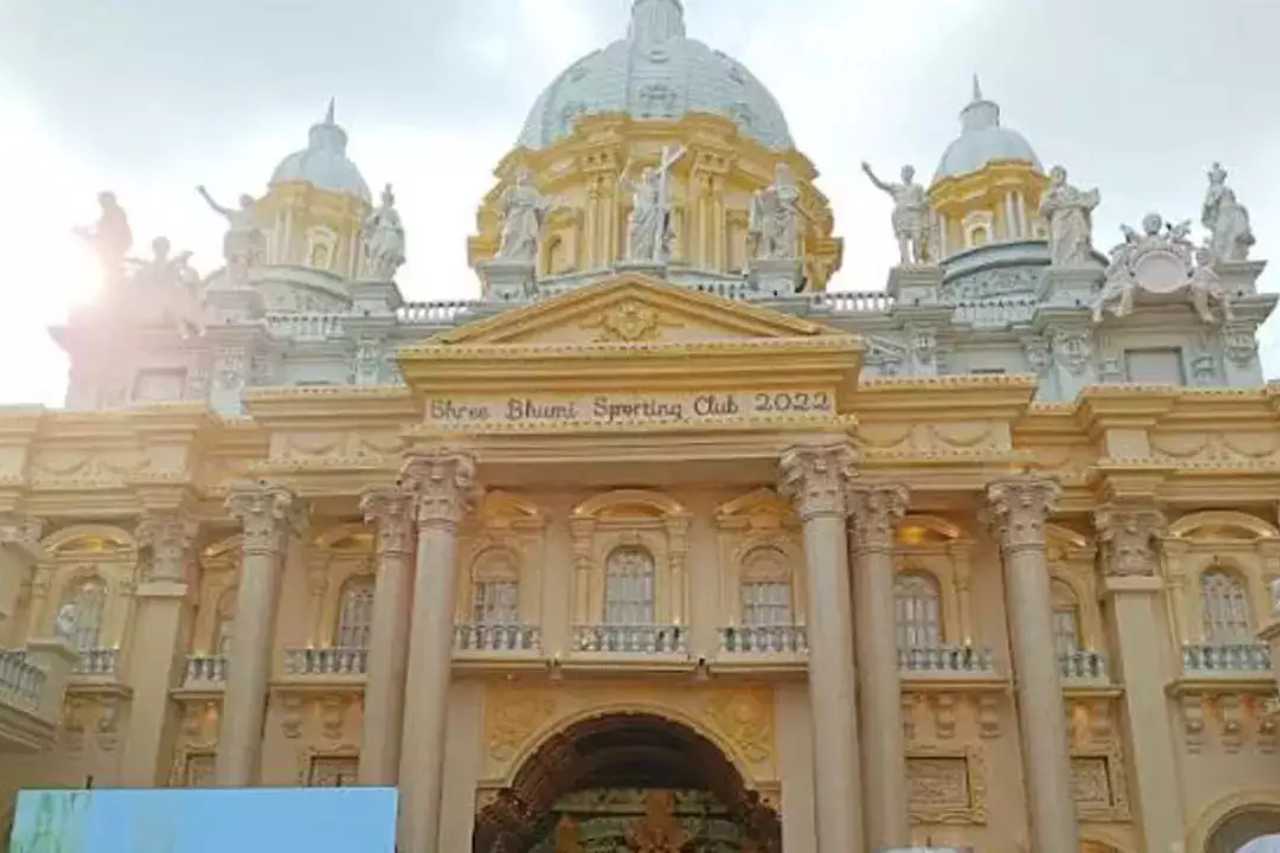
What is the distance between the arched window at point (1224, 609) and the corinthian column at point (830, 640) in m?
7.49

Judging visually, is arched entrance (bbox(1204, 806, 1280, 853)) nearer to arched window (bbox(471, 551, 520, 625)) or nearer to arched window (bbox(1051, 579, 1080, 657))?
arched window (bbox(1051, 579, 1080, 657))

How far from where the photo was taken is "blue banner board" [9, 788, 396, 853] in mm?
16391

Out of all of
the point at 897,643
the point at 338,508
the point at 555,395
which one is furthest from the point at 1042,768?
the point at 338,508

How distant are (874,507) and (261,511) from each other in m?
11.6

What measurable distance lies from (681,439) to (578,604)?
3.86 m

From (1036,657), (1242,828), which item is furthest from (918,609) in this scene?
(1242,828)

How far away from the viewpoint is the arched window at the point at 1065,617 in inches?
1021

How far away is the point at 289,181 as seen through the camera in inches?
1582

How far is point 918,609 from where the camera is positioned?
86.2 feet

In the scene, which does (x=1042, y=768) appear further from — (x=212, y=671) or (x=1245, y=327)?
(x=212, y=671)

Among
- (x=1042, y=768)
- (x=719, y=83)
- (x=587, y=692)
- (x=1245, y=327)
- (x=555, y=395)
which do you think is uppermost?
(x=719, y=83)

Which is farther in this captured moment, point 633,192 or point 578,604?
point 633,192

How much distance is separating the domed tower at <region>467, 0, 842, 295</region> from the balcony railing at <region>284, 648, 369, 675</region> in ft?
40.2

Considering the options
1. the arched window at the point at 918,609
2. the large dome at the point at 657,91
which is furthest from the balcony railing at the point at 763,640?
the large dome at the point at 657,91
